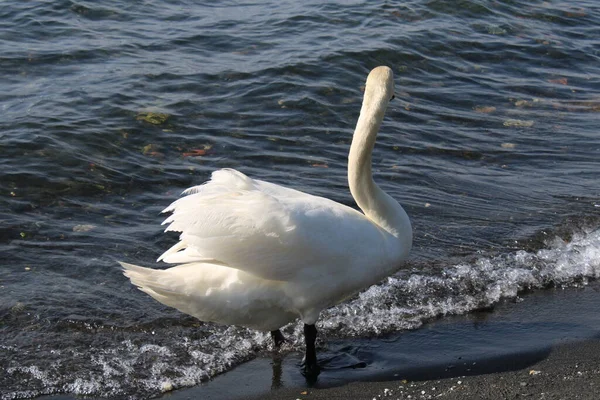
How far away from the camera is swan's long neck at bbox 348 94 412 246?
5.92 metres

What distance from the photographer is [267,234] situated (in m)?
5.52

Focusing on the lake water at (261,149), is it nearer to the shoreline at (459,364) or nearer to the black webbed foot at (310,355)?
the shoreline at (459,364)

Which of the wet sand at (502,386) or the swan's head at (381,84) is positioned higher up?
the swan's head at (381,84)

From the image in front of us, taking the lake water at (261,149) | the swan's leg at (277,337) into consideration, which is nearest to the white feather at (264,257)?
the swan's leg at (277,337)

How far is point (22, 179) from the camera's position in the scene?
8906 mm

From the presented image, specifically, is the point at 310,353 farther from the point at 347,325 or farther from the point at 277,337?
the point at 347,325

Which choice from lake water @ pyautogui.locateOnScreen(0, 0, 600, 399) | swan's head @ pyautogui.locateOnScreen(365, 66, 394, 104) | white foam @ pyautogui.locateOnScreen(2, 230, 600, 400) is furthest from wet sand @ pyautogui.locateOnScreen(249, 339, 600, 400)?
swan's head @ pyautogui.locateOnScreen(365, 66, 394, 104)

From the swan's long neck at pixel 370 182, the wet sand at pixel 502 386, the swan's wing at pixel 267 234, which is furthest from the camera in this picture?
the swan's long neck at pixel 370 182

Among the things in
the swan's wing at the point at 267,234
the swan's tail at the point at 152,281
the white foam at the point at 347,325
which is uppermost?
the swan's wing at the point at 267,234

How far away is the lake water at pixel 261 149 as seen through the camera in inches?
251

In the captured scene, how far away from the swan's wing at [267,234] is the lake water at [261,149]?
0.76m

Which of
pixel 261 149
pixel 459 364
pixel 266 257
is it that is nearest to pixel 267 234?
pixel 266 257

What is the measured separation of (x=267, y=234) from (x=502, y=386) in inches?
63.9

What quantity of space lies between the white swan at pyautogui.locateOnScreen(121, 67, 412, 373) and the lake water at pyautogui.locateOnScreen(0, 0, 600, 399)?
490 millimetres
